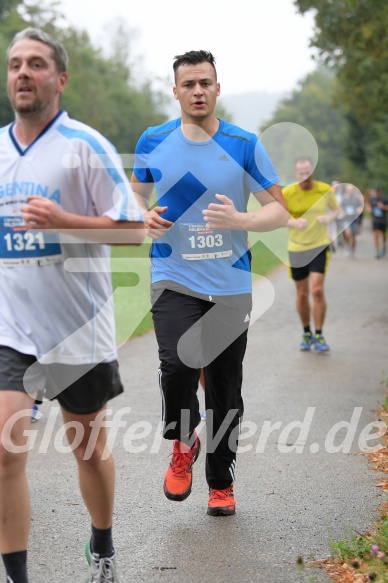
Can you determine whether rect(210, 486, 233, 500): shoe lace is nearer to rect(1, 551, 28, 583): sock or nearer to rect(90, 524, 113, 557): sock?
rect(90, 524, 113, 557): sock

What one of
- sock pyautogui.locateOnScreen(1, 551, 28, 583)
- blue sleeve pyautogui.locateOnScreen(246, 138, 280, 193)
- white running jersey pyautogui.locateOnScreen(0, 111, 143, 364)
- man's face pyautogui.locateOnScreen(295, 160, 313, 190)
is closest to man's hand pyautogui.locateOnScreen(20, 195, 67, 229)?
white running jersey pyautogui.locateOnScreen(0, 111, 143, 364)

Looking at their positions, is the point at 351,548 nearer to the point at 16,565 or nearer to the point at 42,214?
the point at 16,565

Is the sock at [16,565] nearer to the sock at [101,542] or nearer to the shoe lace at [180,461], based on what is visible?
the sock at [101,542]

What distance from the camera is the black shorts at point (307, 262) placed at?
11.8 metres

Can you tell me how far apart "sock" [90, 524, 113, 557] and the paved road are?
34 cm

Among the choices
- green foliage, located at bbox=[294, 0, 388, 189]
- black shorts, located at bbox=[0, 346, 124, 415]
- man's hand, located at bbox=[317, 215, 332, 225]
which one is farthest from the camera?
green foliage, located at bbox=[294, 0, 388, 189]

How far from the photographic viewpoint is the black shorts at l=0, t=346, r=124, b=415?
3948 mm

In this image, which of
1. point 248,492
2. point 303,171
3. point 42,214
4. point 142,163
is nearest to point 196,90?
point 142,163

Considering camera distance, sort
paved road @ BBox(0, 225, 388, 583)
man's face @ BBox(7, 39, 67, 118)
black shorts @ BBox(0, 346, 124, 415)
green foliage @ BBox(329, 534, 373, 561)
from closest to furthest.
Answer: man's face @ BBox(7, 39, 67, 118), black shorts @ BBox(0, 346, 124, 415), green foliage @ BBox(329, 534, 373, 561), paved road @ BBox(0, 225, 388, 583)

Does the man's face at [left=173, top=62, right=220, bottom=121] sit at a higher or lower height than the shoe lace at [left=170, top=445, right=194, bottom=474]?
higher

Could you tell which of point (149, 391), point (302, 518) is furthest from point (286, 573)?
point (149, 391)

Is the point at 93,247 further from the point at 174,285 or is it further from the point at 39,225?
the point at 174,285

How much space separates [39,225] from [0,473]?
971 millimetres

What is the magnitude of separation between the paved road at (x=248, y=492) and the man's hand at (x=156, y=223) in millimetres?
1545
